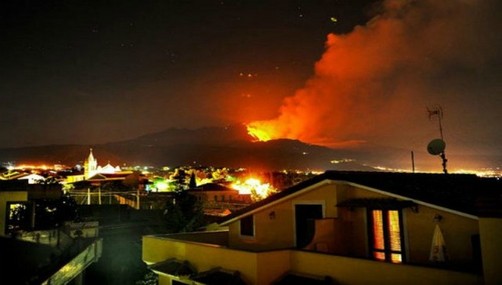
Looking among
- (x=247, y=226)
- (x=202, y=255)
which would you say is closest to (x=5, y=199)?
(x=202, y=255)

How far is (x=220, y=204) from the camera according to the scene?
43.3 meters

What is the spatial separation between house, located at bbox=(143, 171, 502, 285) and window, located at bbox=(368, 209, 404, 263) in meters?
0.03

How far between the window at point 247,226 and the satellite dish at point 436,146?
30.0 feet

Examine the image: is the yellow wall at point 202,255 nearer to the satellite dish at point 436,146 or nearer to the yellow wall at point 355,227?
the yellow wall at point 355,227

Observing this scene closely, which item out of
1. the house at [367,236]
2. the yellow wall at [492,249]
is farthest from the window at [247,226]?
the yellow wall at [492,249]

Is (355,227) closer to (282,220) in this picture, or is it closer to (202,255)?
(282,220)

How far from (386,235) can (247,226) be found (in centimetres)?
588

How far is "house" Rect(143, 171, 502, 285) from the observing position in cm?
894

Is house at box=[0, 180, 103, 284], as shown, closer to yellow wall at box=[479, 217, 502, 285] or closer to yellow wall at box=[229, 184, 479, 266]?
yellow wall at box=[229, 184, 479, 266]

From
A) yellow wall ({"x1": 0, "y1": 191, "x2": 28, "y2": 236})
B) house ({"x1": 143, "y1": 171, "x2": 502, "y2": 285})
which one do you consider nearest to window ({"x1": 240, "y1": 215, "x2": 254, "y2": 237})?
house ({"x1": 143, "y1": 171, "x2": 502, "y2": 285})

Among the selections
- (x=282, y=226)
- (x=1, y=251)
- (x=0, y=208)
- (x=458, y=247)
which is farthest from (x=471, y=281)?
(x=0, y=208)

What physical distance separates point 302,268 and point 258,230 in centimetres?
371

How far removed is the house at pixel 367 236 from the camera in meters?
8.94

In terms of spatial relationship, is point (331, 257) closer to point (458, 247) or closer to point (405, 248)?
point (405, 248)
